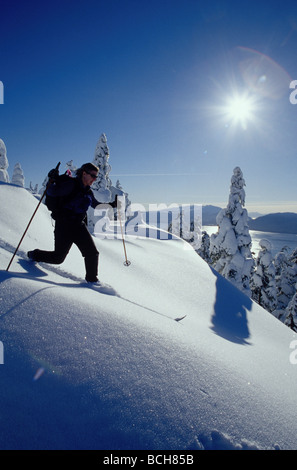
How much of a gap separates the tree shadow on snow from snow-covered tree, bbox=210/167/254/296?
1086 centimetres

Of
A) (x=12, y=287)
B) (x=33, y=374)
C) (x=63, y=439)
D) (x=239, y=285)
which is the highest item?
(x=12, y=287)

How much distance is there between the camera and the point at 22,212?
6094mm

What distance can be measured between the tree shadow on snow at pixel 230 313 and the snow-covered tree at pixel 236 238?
10.9 meters

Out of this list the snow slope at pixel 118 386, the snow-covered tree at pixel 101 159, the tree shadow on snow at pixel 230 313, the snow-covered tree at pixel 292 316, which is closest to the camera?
the snow slope at pixel 118 386

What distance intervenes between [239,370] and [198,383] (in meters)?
0.80

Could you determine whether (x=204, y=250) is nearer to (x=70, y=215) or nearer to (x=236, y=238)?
(x=236, y=238)

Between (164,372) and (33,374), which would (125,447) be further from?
(33,374)

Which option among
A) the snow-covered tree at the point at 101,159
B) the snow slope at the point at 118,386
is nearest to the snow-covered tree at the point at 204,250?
the snow-covered tree at the point at 101,159

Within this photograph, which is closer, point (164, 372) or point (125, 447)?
point (125, 447)

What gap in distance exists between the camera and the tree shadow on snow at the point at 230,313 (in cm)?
462

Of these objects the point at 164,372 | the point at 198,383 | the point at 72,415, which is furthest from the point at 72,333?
the point at 198,383

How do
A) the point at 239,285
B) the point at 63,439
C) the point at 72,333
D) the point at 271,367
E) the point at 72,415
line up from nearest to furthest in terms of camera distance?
1. the point at 63,439
2. the point at 72,415
3. the point at 72,333
4. the point at 271,367
5. the point at 239,285

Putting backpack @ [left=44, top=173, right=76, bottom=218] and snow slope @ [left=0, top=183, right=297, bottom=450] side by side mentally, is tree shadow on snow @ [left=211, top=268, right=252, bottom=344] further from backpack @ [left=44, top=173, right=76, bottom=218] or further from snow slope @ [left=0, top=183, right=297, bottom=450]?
backpack @ [left=44, top=173, right=76, bottom=218]

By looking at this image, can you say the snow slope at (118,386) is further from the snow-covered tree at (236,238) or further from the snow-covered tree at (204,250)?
the snow-covered tree at (204,250)
